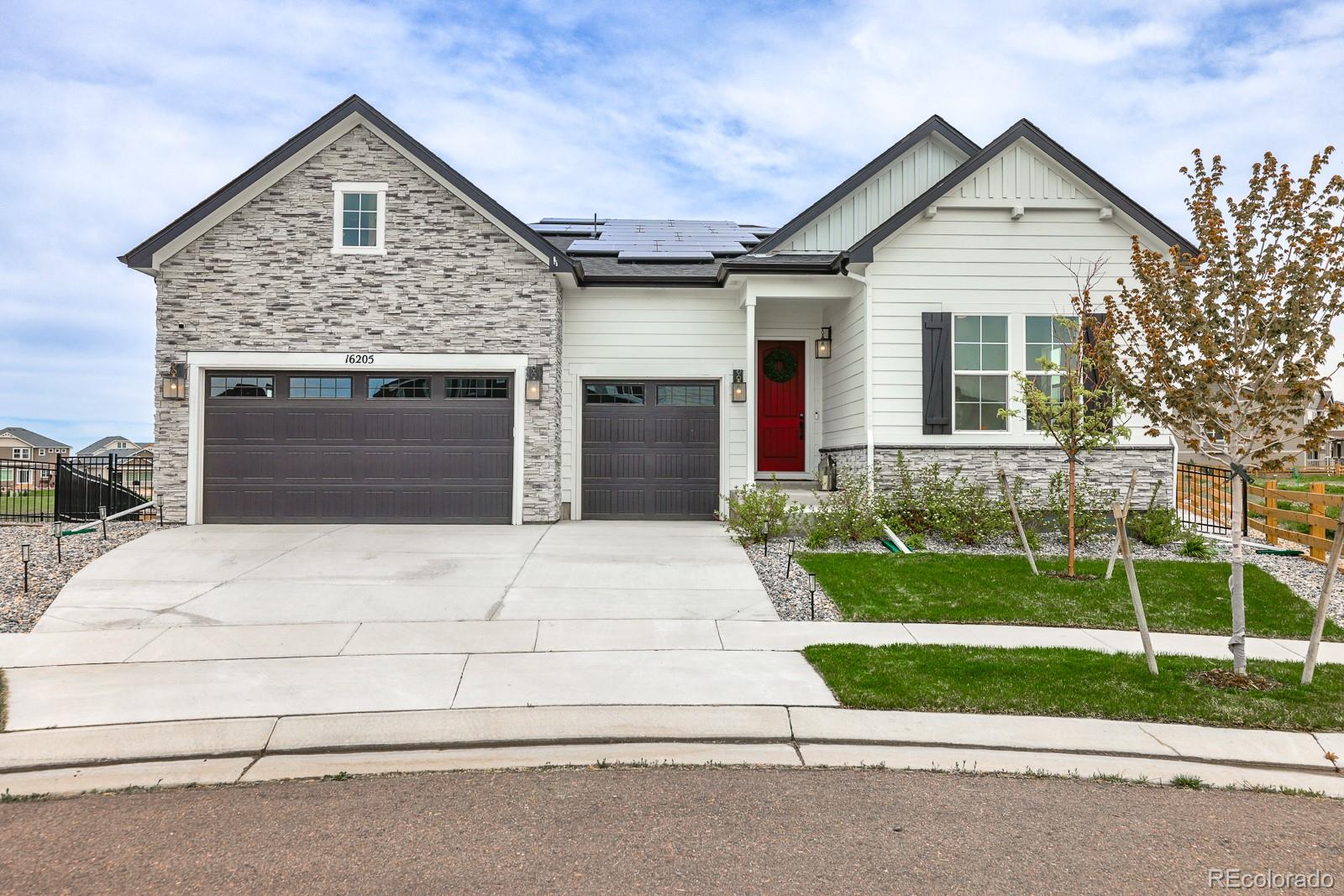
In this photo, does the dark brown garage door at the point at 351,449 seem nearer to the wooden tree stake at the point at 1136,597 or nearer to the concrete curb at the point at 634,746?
the concrete curb at the point at 634,746

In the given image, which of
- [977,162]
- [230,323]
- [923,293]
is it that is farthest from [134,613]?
[977,162]

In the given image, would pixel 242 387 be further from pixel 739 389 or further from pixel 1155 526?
pixel 1155 526

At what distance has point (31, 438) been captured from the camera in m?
51.8

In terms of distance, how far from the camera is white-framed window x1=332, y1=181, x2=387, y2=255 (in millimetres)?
12328

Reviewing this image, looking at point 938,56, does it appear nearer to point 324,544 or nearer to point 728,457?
point 728,457

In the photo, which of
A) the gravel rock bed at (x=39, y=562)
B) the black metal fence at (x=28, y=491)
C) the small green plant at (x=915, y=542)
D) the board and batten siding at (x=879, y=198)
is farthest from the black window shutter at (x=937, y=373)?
the black metal fence at (x=28, y=491)

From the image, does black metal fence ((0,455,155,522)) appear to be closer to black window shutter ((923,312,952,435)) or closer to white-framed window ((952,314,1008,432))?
black window shutter ((923,312,952,435))

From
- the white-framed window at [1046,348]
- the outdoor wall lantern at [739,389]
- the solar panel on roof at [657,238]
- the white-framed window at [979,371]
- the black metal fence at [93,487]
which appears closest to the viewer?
the white-framed window at [1046,348]

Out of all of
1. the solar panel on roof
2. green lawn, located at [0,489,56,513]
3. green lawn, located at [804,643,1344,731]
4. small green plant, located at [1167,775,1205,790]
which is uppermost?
the solar panel on roof

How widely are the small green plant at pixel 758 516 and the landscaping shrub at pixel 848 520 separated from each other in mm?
467

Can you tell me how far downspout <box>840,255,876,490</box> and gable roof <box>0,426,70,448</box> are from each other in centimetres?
5722

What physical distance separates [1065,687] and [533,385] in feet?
29.5

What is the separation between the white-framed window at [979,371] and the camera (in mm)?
11750

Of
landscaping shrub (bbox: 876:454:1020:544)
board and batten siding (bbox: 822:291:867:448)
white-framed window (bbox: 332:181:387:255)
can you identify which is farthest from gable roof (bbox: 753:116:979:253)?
white-framed window (bbox: 332:181:387:255)
